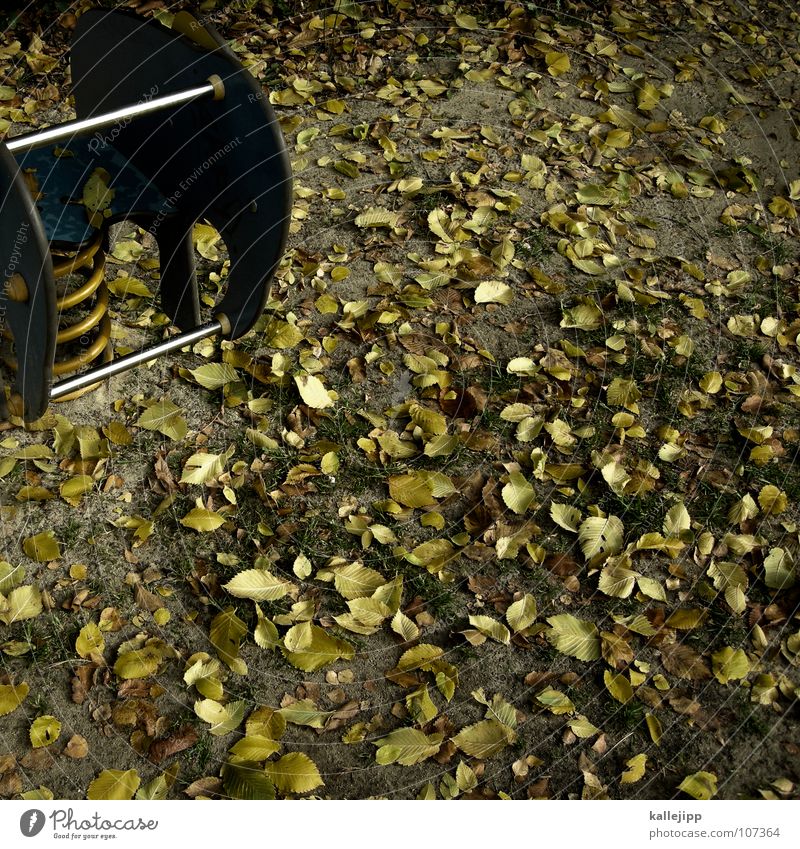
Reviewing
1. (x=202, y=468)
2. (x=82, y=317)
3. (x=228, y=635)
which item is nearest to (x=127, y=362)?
(x=202, y=468)

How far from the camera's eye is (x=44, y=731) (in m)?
2.04

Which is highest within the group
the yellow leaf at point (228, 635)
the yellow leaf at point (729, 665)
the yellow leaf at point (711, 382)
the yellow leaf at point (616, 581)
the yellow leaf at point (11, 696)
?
the yellow leaf at point (711, 382)

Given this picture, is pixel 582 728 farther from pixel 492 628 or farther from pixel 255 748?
pixel 255 748

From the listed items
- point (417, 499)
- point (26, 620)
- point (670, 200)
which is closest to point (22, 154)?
point (26, 620)

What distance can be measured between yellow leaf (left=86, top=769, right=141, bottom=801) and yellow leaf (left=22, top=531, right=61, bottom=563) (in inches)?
25.2

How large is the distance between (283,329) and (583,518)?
1.21 metres

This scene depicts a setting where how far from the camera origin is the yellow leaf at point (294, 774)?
6.48ft

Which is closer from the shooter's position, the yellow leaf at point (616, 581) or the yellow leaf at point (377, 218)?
the yellow leaf at point (616, 581)

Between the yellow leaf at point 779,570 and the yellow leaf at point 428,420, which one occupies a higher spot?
the yellow leaf at point 779,570

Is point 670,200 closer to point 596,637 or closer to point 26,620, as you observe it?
point 596,637

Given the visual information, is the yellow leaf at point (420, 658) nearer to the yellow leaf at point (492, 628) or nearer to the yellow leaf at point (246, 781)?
the yellow leaf at point (492, 628)

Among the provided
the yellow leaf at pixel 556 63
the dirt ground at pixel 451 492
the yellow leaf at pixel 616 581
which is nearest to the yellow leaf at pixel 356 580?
the dirt ground at pixel 451 492

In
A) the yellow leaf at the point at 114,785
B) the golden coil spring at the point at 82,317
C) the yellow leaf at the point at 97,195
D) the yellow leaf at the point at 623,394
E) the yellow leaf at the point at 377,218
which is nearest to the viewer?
the yellow leaf at the point at 114,785

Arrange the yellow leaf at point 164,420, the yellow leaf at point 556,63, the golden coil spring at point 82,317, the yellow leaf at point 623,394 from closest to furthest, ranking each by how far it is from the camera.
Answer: the golden coil spring at point 82,317
the yellow leaf at point 164,420
the yellow leaf at point 623,394
the yellow leaf at point 556,63
